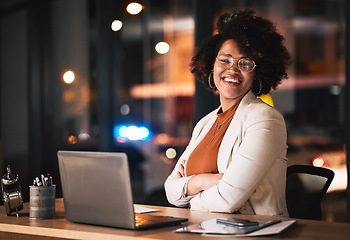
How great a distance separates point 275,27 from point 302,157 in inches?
66.4

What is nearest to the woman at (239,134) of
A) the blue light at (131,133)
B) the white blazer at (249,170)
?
the white blazer at (249,170)

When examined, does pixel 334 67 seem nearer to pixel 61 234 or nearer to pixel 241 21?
pixel 241 21

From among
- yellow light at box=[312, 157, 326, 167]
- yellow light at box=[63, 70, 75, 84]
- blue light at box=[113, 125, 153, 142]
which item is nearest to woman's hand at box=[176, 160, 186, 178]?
yellow light at box=[312, 157, 326, 167]

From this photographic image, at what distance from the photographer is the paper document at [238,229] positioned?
175cm

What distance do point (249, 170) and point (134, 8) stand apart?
338 cm

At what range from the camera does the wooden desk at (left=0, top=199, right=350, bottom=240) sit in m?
1.77

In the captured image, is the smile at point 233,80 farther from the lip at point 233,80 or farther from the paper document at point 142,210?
the paper document at point 142,210

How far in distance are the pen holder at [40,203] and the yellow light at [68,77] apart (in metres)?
3.87

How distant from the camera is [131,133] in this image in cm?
533

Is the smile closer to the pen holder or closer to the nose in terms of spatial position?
the nose

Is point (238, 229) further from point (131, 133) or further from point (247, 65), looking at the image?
point (131, 133)

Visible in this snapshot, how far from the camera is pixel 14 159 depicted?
6.41 m

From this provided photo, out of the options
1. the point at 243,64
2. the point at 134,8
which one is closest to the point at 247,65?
the point at 243,64

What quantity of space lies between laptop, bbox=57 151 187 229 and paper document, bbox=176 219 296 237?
131 millimetres
